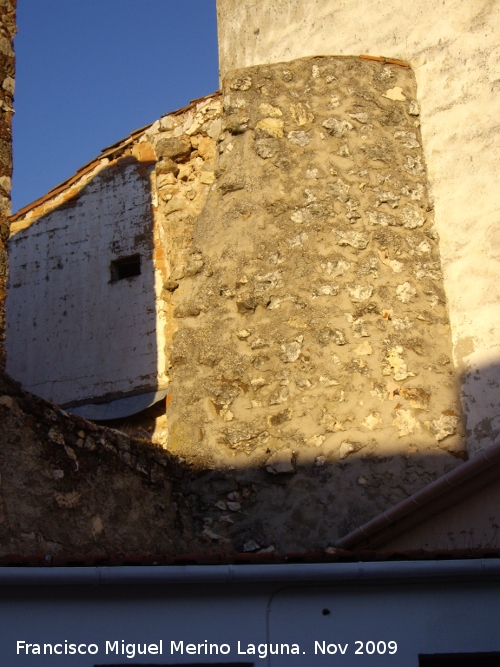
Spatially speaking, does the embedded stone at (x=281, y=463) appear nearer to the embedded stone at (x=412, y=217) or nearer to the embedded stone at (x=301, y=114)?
the embedded stone at (x=412, y=217)

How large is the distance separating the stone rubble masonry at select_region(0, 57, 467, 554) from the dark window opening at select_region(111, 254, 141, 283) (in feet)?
3.97

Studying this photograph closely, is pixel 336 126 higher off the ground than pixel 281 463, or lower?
higher

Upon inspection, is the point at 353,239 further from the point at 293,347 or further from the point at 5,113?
the point at 5,113

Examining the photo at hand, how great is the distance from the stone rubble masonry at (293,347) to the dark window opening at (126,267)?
1211 mm

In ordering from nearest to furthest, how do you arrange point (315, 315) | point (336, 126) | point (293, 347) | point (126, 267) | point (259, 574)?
point (259, 574) < point (293, 347) < point (315, 315) < point (336, 126) < point (126, 267)

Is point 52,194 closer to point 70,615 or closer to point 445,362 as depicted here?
point 445,362

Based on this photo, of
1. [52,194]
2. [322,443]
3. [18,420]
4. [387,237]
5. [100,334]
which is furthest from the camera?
[52,194]

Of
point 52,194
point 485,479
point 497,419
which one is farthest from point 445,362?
point 52,194

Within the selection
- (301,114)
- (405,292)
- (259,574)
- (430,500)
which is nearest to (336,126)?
(301,114)

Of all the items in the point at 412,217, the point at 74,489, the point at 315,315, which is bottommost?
the point at 74,489

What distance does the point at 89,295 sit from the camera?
1180 cm

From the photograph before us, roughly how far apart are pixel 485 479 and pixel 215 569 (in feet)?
7.54

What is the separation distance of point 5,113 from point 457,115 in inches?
170

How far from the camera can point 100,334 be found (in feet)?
37.9
